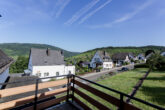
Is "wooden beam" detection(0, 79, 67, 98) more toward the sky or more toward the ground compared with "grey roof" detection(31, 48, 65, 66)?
more toward the ground

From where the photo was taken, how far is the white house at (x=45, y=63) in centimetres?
1867

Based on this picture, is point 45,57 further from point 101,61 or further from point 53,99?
point 101,61

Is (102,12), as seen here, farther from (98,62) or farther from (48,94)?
(98,62)

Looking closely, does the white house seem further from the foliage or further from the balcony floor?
the balcony floor

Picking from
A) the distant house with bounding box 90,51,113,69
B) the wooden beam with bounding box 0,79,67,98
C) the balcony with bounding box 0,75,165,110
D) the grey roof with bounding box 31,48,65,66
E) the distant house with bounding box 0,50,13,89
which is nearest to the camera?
the balcony with bounding box 0,75,165,110

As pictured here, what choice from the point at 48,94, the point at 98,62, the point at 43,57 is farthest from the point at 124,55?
the point at 48,94

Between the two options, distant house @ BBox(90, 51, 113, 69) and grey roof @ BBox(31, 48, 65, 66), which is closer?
grey roof @ BBox(31, 48, 65, 66)

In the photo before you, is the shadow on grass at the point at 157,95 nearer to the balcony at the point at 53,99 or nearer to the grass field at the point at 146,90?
the grass field at the point at 146,90

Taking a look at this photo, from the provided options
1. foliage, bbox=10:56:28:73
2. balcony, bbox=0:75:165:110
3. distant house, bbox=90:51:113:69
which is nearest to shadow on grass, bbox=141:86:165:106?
balcony, bbox=0:75:165:110

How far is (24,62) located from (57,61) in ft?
39.8

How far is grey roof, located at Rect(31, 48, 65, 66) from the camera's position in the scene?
62.6 feet

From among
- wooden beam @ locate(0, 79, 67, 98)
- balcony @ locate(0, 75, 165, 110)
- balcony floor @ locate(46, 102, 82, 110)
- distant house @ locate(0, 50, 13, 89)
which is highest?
distant house @ locate(0, 50, 13, 89)

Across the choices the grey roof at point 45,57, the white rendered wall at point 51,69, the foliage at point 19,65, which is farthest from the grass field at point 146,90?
the foliage at point 19,65

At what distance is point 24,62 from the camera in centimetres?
2609
